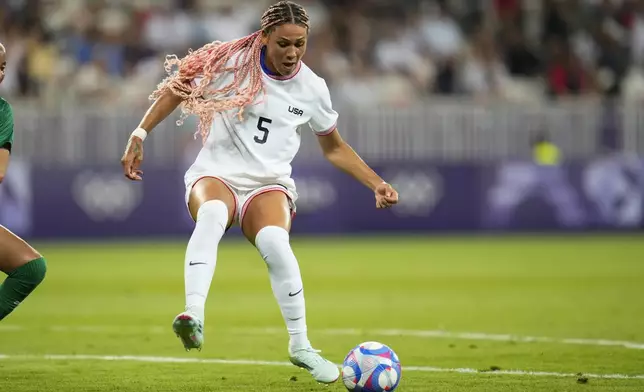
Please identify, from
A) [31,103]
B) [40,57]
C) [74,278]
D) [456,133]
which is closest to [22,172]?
[31,103]

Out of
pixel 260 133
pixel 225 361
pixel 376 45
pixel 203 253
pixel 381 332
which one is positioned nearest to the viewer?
pixel 203 253

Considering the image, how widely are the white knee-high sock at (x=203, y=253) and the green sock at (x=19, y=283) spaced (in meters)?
1.10

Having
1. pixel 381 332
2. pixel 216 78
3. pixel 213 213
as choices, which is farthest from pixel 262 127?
pixel 381 332

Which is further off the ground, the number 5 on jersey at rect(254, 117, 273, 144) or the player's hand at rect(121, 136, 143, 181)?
the number 5 on jersey at rect(254, 117, 273, 144)

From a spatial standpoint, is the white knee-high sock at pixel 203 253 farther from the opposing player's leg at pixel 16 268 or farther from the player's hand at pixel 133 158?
the opposing player's leg at pixel 16 268

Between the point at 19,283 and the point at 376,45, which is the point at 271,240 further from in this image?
the point at 376,45

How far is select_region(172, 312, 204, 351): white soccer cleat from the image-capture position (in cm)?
673

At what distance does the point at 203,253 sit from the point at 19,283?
4.36ft

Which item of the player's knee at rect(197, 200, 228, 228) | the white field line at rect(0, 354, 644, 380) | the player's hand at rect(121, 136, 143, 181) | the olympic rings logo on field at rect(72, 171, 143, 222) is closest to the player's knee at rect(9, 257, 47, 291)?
the player's hand at rect(121, 136, 143, 181)

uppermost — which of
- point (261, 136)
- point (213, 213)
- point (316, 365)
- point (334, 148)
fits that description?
point (261, 136)

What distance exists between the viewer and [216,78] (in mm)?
7941

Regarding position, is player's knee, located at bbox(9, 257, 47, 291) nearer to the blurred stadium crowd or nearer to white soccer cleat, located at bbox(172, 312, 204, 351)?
white soccer cleat, located at bbox(172, 312, 204, 351)

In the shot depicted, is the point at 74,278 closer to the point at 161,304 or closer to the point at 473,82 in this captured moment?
the point at 161,304

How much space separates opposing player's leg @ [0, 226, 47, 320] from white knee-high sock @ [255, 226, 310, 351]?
1.45m
